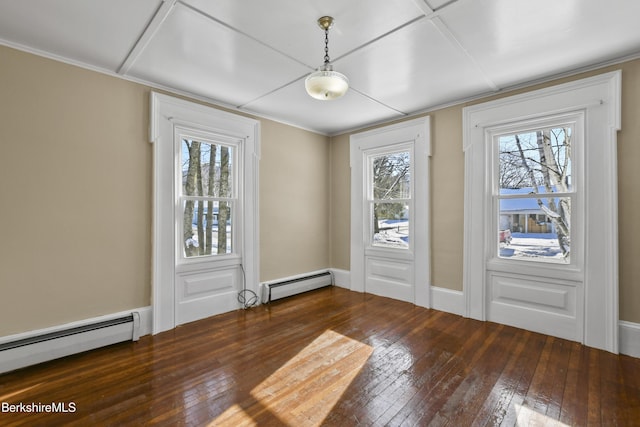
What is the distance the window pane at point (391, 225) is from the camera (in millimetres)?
4223

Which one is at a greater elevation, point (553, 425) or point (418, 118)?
point (418, 118)

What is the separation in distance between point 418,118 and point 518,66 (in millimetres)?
1322

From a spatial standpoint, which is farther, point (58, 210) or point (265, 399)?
point (58, 210)

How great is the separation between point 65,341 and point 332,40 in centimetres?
334

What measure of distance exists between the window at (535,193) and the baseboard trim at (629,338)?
66 centimetres

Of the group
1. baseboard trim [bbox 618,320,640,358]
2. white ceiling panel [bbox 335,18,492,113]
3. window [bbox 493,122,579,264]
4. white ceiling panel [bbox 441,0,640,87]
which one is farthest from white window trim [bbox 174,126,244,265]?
baseboard trim [bbox 618,320,640,358]

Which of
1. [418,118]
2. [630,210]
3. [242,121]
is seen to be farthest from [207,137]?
[630,210]

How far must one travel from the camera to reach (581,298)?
2.82 meters

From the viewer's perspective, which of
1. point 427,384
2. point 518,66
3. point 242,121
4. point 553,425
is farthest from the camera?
point 242,121

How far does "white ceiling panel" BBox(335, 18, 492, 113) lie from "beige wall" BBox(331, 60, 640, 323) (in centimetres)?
48

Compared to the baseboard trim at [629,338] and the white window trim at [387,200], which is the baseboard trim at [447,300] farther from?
the baseboard trim at [629,338]

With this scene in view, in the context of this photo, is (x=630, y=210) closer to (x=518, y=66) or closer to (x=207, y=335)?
(x=518, y=66)

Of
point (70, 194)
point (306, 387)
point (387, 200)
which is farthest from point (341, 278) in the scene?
point (70, 194)

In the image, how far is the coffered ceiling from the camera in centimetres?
194
